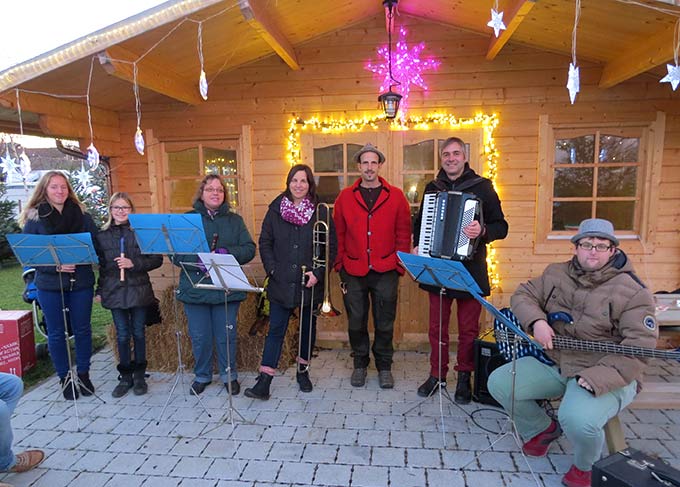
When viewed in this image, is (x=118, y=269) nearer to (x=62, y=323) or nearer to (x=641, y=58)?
(x=62, y=323)

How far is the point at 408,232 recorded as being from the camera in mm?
3719

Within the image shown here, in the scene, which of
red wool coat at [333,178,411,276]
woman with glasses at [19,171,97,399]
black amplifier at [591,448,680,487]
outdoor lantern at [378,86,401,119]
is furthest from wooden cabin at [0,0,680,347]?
black amplifier at [591,448,680,487]

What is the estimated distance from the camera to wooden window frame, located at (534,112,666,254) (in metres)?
4.28

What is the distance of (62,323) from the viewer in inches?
142

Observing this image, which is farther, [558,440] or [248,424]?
[248,424]

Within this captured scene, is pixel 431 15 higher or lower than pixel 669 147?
higher

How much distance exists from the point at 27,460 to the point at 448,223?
3.15 metres

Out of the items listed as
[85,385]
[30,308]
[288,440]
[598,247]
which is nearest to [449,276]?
[598,247]

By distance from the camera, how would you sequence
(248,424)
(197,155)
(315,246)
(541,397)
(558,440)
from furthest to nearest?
(197,155) → (315,246) → (248,424) → (558,440) → (541,397)

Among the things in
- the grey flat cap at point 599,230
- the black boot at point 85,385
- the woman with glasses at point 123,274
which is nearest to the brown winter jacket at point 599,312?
the grey flat cap at point 599,230

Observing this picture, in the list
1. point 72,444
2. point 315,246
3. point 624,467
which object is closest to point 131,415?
point 72,444

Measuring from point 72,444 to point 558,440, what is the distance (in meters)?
3.31

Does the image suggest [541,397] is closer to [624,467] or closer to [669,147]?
[624,467]

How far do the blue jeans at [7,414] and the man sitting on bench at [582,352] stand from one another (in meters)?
2.92
